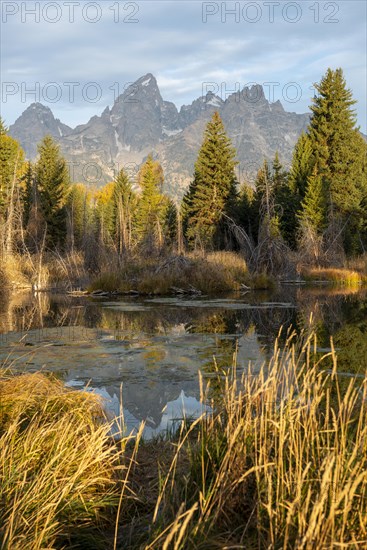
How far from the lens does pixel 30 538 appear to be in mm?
2709

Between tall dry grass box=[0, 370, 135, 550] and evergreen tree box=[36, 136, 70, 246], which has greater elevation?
evergreen tree box=[36, 136, 70, 246]

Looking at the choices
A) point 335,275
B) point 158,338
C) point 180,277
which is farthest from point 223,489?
point 335,275

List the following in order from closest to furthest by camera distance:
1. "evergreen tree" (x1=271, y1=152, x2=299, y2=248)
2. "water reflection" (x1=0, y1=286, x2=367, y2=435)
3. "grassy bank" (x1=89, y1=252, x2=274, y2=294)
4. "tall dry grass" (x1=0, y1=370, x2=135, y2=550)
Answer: "tall dry grass" (x1=0, y1=370, x2=135, y2=550)
"water reflection" (x1=0, y1=286, x2=367, y2=435)
"grassy bank" (x1=89, y1=252, x2=274, y2=294)
"evergreen tree" (x1=271, y1=152, x2=299, y2=248)

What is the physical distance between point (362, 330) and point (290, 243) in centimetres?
3095

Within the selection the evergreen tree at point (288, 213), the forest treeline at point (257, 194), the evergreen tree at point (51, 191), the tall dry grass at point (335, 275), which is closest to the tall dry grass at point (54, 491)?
the tall dry grass at point (335, 275)

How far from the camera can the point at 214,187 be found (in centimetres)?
4166

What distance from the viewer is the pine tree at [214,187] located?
135 ft

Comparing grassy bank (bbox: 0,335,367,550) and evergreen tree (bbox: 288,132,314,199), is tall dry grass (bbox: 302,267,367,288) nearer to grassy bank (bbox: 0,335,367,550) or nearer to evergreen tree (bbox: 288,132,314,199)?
evergreen tree (bbox: 288,132,314,199)

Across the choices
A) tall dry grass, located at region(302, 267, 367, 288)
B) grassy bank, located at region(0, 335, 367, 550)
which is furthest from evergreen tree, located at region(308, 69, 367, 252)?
grassy bank, located at region(0, 335, 367, 550)

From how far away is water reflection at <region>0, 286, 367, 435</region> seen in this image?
22.1 feet

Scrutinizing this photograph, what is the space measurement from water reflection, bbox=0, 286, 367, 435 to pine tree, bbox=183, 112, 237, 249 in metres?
22.1

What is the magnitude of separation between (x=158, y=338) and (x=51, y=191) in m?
37.3

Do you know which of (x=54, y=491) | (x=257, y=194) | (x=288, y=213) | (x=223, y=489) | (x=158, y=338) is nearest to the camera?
(x=223, y=489)

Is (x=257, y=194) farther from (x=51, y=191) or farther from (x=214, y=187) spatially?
(x=51, y=191)
